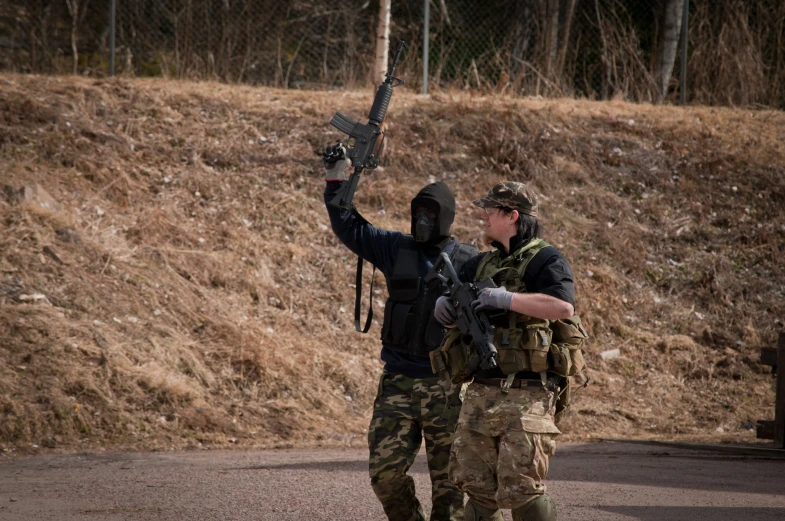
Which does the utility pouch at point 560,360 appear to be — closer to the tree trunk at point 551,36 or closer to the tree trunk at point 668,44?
the tree trunk at point 551,36

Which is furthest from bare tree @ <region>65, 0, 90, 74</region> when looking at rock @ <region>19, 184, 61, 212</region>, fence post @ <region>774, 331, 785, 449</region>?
fence post @ <region>774, 331, 785, 449</region>

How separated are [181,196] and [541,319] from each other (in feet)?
28.9

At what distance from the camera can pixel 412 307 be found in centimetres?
484

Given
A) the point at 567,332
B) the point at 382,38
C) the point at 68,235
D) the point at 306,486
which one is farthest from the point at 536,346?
the point at 382,38

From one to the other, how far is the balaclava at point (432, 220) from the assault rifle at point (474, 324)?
2.26 ft

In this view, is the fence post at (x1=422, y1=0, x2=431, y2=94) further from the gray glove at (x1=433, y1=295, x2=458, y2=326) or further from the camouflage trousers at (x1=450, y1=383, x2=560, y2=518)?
the camouflage trousers at (x1=450, y1=383, x2=560, y2=518)

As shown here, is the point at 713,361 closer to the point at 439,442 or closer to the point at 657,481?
the point at 657,481

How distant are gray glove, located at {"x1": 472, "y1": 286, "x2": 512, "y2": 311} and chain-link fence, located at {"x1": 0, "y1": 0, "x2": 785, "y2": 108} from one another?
38.9ft

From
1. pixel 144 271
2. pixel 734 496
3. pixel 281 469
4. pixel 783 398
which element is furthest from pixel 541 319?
pixel 144 271

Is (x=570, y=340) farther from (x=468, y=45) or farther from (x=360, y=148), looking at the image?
(x=468, y=45)

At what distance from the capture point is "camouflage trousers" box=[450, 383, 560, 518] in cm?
400

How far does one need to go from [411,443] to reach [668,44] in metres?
14.1

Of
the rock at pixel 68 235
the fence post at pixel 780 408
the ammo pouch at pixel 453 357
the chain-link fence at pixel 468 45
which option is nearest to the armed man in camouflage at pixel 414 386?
the ammo pouch at pixel 453 357

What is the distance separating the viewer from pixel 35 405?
8.32m
